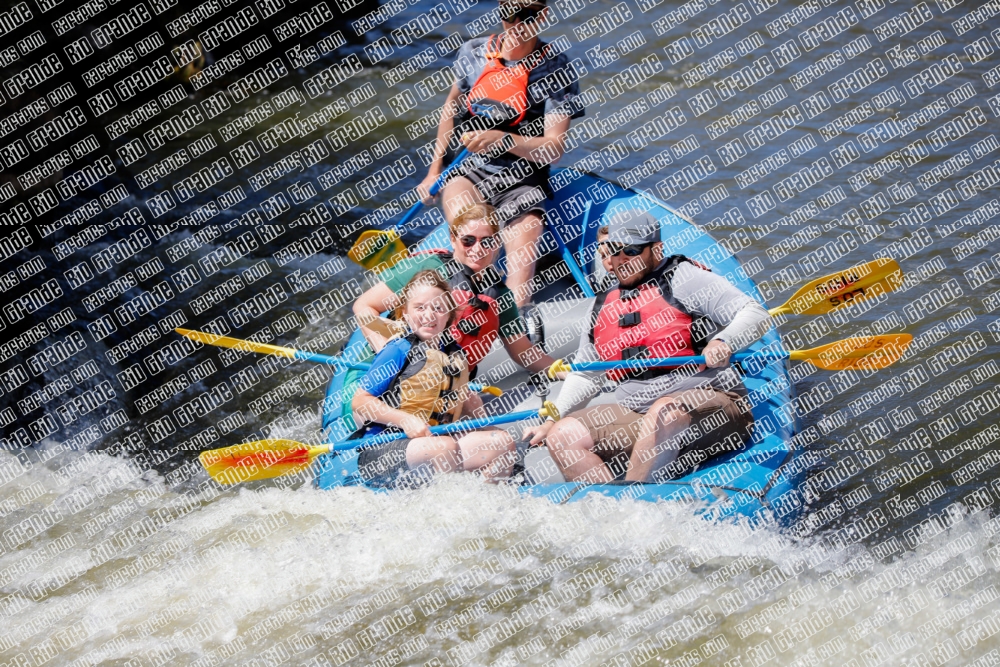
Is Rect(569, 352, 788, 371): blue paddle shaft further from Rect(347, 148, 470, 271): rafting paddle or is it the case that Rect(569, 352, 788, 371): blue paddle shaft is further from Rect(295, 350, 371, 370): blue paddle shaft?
Rect(347, 148, 470, 271): rafting paddle

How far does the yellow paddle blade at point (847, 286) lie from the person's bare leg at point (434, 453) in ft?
4.65

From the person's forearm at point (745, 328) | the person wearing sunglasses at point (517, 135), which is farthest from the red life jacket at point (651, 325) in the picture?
the person wearing sunglasses at point (517, 135)

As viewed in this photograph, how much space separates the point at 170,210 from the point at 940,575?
5.21 metres

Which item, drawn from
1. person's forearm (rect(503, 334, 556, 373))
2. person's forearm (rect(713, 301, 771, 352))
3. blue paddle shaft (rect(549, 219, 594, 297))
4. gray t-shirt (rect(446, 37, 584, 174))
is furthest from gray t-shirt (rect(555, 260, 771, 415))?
gray t-shirt (rect(446, 37, 584, 174))

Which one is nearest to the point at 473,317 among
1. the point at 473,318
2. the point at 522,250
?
the point at 473,318

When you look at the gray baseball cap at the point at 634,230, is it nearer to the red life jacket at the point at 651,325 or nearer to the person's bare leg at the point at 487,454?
the red life jacket at the point at 651,325

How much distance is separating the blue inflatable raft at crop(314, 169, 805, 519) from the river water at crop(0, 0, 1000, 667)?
0.09 metres

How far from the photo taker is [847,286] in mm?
3979

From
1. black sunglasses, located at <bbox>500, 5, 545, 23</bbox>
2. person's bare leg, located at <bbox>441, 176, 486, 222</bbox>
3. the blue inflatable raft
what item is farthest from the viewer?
person's bare leg, located at <bbox>441, 176, 486, 222</bbox>

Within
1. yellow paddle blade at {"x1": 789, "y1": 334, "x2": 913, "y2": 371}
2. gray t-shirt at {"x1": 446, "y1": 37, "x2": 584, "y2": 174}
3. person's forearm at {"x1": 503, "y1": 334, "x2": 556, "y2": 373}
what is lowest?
yellow paddle blade at {"x1": 789, "y1": 334, "x2": 913, "y2": 371}

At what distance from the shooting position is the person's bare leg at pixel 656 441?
3.48 m

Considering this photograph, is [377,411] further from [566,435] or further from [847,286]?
[847,286]

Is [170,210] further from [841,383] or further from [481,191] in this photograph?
[841,383]

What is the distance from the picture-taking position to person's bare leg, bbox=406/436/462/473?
3.51m
